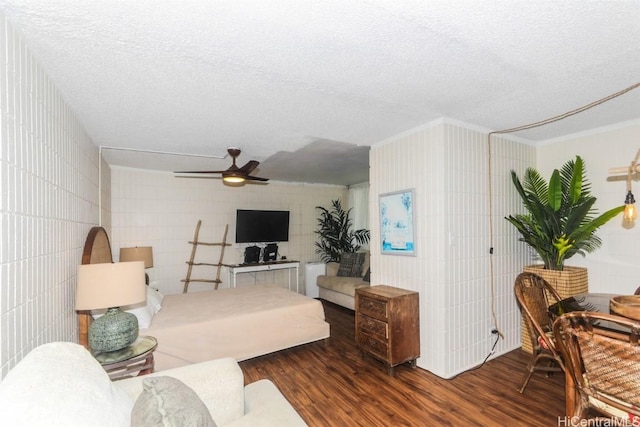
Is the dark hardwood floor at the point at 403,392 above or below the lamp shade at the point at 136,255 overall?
below

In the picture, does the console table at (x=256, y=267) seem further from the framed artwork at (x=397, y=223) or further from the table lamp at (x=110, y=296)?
the table lamp at (x=110, y=296)

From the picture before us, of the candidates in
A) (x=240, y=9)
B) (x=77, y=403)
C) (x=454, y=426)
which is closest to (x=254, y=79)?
(x=240, y=9)

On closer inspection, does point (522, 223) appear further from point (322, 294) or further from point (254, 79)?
point (322, 294)

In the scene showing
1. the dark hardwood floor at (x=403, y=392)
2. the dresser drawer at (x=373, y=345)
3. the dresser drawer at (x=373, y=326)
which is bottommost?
the dark hardwood floor at (x=403, y=392)

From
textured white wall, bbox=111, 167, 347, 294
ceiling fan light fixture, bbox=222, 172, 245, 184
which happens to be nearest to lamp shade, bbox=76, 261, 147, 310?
ceiling fan light fixture, bbox=222, 172, 245, 184

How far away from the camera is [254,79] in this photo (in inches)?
76.5

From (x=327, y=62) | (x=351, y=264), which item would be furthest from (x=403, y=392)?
(x=351, y=264)

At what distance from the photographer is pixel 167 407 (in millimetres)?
947

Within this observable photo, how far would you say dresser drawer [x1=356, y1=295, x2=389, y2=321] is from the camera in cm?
281

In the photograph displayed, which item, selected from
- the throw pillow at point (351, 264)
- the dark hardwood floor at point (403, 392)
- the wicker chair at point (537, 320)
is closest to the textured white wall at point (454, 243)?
the dark hardwood floor at point (403, 392)

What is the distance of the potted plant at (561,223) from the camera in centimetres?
286

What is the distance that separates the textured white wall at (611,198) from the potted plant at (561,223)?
9 cm

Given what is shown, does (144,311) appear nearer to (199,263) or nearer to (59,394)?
(59,394)

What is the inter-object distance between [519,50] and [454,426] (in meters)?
2.45
